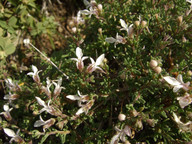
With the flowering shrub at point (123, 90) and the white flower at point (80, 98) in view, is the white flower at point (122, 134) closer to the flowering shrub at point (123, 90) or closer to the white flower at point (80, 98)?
the flowering shrub at point (123, 90)

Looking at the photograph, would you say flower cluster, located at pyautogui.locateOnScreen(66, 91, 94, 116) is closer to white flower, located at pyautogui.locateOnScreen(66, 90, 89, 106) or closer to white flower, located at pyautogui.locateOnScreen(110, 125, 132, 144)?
white flower, located at pyautogui.locateOnScreen(66, 90, 89, 106)

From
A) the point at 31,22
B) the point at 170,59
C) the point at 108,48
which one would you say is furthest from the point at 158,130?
the point at 31,22

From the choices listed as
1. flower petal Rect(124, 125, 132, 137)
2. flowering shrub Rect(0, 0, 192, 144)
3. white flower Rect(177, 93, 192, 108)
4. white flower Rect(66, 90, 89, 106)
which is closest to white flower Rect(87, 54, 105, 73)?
flowering shrub Rect(0, 0, 192, 144)

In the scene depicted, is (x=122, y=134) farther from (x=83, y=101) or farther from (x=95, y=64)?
(x=95, y=64)

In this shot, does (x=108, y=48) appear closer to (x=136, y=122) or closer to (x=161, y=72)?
(x=161, y=72)

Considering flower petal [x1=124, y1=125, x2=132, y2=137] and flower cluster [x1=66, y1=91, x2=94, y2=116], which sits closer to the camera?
flower petal [x1=124, y1=125, x2=132, y2=137]

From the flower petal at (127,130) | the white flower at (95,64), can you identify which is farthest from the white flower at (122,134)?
the white flower at (95,64)

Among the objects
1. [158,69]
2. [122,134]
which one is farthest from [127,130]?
[158,69]

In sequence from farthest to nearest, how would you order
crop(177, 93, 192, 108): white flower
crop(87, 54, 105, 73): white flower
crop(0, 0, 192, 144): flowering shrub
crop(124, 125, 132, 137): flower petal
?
crop(87, 54, 105, 73): white flower
crop(0, 0, 192, 144): flowering shrub
crop(124, 125, 132, 137): flower petal
crop(177, 93, 192, 108): white flower
